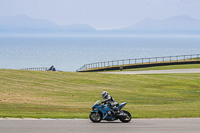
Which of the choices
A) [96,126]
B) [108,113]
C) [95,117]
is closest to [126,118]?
[108,113]

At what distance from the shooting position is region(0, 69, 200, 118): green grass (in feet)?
61.9

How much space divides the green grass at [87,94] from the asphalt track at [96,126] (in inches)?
57.6

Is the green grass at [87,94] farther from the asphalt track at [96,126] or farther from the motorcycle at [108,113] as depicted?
the motorcycle at [108,113]

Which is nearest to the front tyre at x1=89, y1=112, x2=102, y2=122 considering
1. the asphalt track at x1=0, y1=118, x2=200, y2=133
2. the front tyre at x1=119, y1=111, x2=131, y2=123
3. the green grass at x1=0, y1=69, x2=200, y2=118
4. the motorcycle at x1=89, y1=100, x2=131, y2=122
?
the motorcycle at x1=89, y1=100, x2=131, y2=122

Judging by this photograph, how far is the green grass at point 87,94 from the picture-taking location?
18859 mm

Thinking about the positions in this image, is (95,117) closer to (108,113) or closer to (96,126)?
(108,113)

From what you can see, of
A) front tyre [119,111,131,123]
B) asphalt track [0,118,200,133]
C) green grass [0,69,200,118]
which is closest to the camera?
asphalt track [0,118,200,133]

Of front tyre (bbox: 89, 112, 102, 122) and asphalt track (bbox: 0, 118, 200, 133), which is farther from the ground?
front tyre (bbox: 89, 112, 102, 122)

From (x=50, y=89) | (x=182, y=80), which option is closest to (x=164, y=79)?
(x=182, y=80)

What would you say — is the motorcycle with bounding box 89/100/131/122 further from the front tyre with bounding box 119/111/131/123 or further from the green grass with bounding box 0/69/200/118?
the green grass with bounding box 0/69/200/118

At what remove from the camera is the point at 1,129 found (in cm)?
1337

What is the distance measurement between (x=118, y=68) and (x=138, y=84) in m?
23.2

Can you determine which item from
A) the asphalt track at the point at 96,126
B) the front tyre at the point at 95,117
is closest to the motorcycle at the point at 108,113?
the front tyre at the point at 95,117

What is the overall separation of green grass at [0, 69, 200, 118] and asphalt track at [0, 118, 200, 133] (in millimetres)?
1464
